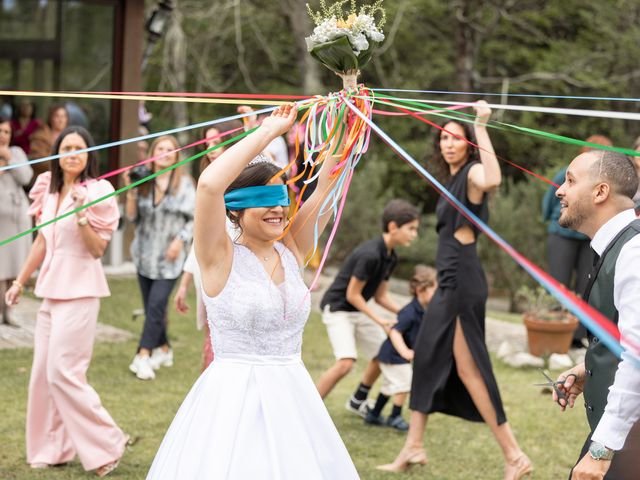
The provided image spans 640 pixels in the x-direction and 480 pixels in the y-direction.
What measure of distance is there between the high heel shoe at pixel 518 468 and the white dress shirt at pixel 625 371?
254cm

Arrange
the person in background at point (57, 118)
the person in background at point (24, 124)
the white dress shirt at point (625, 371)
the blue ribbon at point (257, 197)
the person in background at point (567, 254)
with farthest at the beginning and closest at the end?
1. the person in background at point (24, 124)
2. the person in background at point (57, 118)
3. the person in background at point (567, 254)
4. the blue ribbon at point (257, 197)
5. the white dress shirt at point (625, 371)

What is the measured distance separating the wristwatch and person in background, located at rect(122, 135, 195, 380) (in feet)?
17.8

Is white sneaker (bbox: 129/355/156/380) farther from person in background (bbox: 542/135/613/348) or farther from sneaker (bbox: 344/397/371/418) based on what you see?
person in background (bbox: 542/135/613/348)

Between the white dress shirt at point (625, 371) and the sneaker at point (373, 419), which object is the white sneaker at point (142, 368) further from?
the white dress shirt at point (625, 371)

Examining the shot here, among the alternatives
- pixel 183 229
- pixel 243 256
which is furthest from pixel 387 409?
pixel 243 256

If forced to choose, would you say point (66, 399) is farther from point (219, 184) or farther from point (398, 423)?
point (219, 184)

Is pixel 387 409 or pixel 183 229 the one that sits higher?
pixel 183 229

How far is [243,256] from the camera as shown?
13.5ft

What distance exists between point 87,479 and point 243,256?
7.86 ft

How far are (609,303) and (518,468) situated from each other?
2.54 metres

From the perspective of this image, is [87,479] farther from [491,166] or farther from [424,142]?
[424,142]

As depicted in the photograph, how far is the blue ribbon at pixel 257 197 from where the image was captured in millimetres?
4109

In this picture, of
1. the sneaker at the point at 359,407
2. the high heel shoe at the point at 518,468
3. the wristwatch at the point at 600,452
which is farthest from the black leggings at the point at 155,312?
the wristwatch at the point at 600,452

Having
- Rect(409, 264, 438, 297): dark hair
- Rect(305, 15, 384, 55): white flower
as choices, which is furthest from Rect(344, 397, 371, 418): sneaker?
Rect(305, 15, 384, 55): white flower
